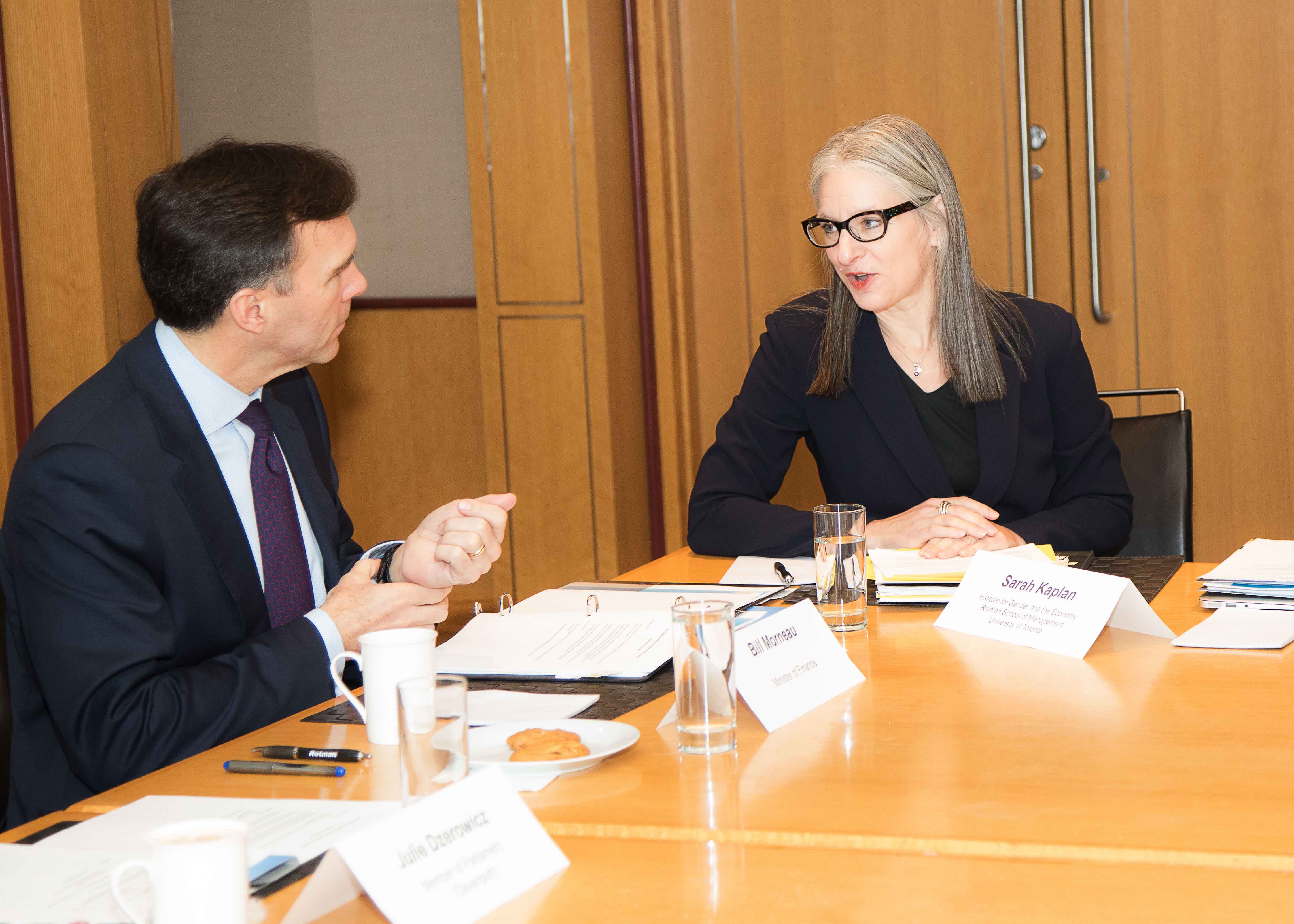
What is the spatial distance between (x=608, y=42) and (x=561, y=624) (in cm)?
293

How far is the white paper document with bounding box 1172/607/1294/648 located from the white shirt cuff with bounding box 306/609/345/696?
39.6 inches

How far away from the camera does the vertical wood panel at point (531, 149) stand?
13.4 ft

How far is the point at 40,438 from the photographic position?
5.17 ft

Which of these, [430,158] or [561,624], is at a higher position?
[430,158]

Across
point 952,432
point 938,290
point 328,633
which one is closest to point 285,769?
point 328,633

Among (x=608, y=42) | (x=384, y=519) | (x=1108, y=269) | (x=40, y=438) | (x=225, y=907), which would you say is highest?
(x=608, y=42)

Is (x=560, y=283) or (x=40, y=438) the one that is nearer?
(x=40, y=438)

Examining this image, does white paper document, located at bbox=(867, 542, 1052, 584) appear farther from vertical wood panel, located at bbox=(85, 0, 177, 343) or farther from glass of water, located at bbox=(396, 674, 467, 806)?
vertical wood panel, located at bbox=(85, 0, 177, 343)

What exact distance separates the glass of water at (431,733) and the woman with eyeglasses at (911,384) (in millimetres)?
1238

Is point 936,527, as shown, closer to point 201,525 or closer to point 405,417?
point 201,525

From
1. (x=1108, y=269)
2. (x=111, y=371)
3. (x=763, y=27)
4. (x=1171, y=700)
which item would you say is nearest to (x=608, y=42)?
(x=763, y=27)

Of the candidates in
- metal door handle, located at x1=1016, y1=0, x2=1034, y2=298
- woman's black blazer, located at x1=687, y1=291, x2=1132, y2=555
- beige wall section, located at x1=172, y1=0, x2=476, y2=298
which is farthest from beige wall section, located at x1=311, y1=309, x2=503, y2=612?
woman's black blazer, located at x1=687, y1=291, x2=1132, y2=555

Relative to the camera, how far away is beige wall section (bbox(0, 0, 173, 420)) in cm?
386

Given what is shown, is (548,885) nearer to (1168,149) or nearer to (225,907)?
(225,907)
